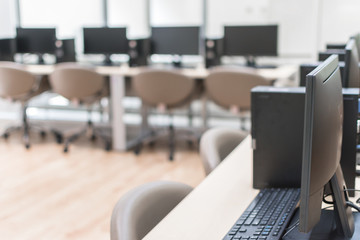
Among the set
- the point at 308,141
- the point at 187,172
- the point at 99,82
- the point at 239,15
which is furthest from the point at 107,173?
the point at 308,141

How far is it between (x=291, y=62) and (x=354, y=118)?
14.6 ft

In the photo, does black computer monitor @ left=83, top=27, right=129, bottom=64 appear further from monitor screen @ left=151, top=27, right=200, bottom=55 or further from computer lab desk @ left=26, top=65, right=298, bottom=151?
computer lab desk @ left=26, top=65, right=298, bottom=151

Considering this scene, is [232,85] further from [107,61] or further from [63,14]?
[63,14]

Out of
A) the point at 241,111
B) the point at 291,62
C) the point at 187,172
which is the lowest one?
the point at 187,172

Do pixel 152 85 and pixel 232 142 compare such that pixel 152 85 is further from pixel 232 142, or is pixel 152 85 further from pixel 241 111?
pixel 232 142

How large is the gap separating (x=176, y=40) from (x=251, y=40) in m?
0.80

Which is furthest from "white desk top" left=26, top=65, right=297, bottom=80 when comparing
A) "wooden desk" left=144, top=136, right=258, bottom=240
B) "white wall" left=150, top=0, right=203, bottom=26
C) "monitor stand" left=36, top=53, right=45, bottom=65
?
"wooden desk" left=144, top=136, right=258, bottom=240

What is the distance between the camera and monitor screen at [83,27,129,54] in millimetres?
5527

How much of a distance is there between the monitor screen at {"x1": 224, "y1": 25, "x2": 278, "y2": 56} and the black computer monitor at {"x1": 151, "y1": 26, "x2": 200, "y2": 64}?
1.12 ft

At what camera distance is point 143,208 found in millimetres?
1484

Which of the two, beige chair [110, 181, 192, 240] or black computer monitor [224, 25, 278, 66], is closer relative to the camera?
beige chair [110, 181, 192, 240]

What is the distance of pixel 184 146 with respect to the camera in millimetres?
5148

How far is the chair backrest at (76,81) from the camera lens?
A: 4770 millimetres

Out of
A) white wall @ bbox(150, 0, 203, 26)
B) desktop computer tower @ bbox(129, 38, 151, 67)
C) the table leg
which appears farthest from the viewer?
white wall @ bbox(150, 0, 203, 26)
